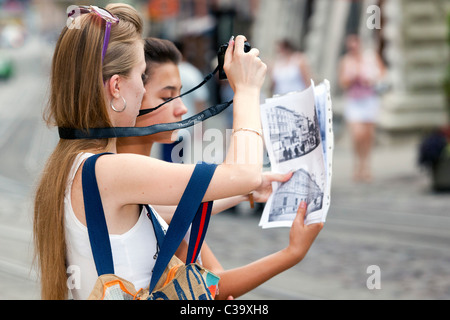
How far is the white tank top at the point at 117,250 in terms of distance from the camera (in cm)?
192

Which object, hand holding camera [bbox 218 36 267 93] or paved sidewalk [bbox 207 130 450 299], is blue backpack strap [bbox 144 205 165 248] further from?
paved sidewalk [bbox 207 130 450 299]

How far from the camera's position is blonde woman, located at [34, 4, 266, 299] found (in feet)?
6.19

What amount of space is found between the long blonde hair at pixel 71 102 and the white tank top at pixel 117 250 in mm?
30

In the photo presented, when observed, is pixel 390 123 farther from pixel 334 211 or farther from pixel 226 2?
pixel 226 2

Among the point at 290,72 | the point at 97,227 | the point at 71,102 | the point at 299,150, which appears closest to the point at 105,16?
the point at 71,102

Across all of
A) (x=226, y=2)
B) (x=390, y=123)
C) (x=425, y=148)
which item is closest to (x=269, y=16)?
(x=226, y=2)

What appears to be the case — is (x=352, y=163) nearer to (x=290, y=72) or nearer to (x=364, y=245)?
(x=290, y=72)

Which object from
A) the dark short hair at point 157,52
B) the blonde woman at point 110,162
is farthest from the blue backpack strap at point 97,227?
the dark short hair at point 157,52

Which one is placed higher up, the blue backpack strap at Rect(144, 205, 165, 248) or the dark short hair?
the dark short hair

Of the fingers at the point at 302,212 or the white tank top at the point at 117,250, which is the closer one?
the white tank top at the point at 117,250

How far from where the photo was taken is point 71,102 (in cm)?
196

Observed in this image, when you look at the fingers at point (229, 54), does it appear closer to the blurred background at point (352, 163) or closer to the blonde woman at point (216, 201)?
the blonde woman at point (216, 201)

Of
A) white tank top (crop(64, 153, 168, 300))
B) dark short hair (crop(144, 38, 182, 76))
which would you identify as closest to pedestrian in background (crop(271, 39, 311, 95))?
dark short hair (crop(144, 38, 182, 76))

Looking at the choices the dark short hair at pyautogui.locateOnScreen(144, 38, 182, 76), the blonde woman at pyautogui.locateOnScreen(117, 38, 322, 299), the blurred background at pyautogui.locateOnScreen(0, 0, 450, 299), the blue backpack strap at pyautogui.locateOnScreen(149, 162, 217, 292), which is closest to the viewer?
the blue backpack strap at pyautogui.locateOnScreen(149, 162, 217, 292)
